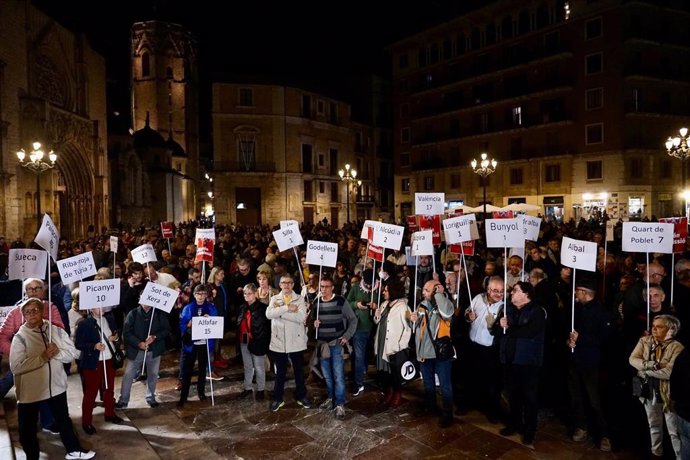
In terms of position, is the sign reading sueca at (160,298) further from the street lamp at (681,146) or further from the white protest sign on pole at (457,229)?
the street lamp at (681,146)

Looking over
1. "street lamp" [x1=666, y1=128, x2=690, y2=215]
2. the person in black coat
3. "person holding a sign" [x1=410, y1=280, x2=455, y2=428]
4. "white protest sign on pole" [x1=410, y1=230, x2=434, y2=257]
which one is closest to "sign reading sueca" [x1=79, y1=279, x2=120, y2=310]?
the person in black coat

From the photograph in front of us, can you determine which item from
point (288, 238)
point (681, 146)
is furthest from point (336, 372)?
point (681, 146)

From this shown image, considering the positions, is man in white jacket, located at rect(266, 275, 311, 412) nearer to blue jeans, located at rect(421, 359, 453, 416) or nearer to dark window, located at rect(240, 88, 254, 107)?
blue jeans, located at rect(421, 359, 453, 416)

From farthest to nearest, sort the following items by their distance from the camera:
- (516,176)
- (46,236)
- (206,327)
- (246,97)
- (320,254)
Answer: (246,97)
(516,176)
(320,254)
(206,327)
(46,236)

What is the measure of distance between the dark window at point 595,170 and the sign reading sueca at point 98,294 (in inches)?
1472

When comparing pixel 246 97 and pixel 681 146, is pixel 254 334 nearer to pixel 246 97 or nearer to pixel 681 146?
pixel 681 146

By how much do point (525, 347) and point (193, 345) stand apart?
4634mm

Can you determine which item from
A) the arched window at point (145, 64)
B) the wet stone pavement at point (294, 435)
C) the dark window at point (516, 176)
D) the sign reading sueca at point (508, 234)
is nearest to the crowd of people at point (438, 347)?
the wet stone pavement at point (294, 435)

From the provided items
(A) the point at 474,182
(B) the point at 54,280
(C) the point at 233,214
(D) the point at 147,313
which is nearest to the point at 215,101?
(C) the point at 233,214

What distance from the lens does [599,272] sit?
9.52m

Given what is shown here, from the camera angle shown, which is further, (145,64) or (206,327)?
(145,64)

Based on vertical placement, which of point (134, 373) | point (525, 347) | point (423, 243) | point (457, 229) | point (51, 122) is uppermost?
point (51, 122)

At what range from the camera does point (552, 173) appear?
39.4m

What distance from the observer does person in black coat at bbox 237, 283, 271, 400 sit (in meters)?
7.44
